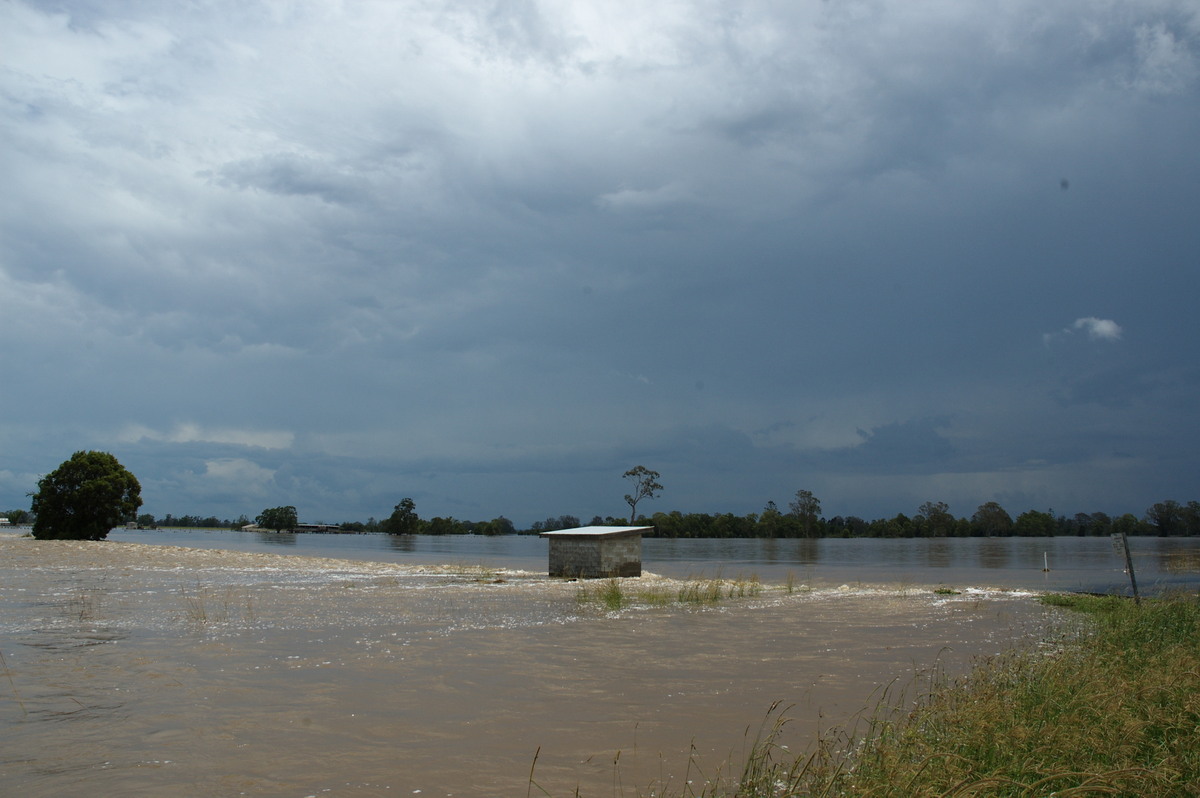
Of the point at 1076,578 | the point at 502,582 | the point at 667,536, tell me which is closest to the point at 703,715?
the point at 502,582

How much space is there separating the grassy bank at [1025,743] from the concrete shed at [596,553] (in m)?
18.5

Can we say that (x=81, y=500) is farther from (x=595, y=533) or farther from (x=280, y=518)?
(x=280, y=518)

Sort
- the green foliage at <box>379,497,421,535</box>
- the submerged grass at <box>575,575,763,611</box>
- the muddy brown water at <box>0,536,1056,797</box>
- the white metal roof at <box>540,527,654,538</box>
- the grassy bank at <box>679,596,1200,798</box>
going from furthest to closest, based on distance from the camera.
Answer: the green foliage at <box>379,497,421,535</box>
the white metal roof at <box>540,527,654,538</box>
the submerged grass at <box>575,575,763,611</box>
the muddy brown water at <box>0,536,1056,797</box>
the grassy bank at <box>679,596,1200,798</box>

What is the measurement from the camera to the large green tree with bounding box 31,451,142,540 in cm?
4416

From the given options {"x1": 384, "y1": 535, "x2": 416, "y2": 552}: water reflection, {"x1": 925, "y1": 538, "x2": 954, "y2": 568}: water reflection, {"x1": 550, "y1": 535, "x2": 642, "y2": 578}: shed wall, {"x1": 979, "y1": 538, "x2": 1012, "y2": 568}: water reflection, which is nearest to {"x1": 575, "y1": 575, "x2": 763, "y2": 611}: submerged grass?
{"x1": 550, "y1": 535, "x2": 642, "y2": 578}: shed wall

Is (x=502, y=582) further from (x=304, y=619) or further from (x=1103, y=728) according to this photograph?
(x=1103, y=728)

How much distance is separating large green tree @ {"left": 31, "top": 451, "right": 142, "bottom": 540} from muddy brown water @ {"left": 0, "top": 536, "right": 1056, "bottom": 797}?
2908cm

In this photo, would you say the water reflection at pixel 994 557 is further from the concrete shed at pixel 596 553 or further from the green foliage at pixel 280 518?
the green foliage at pixel 280 518

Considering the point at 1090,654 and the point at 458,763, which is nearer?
the point at 458,763

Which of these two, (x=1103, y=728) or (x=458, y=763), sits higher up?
(x=1103, y=728)

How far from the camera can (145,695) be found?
8.39 m

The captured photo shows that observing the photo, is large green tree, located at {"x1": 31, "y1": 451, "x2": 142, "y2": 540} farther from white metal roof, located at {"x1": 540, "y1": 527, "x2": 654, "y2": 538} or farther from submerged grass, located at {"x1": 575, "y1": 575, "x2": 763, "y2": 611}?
submerged grass, located at {"x1": 575, "y1": 575, "x2": 763, "y2": 611}

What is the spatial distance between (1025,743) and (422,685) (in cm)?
641

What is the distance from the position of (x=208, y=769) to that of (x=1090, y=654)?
32.3 feet
